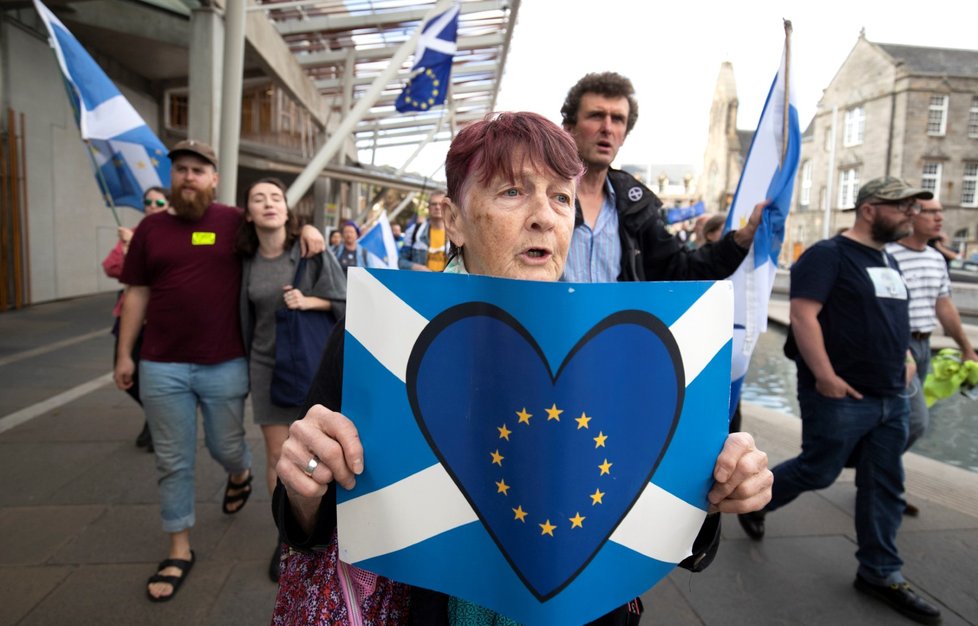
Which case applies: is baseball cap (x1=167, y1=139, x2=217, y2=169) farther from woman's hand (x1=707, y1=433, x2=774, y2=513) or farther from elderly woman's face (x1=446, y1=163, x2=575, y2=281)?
woman's hand (x1=707, y1=433, x2=774, y2=513)

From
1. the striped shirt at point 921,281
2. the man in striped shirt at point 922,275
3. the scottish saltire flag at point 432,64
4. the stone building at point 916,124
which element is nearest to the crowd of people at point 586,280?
the man in striped shirt at point 922,275

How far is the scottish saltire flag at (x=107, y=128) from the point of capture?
479cm

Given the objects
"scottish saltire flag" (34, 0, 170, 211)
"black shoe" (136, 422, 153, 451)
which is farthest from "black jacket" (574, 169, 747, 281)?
"scottish saltire flag" (34, 0, 170, 211)

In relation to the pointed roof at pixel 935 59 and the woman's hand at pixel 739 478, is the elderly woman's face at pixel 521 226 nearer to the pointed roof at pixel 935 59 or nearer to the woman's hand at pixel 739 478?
the woman's hand at pixel 739 478

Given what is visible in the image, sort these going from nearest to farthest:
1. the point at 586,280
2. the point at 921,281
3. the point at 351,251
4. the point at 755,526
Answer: the point at 586,280 < the point at 755,526 < the point at 921,281 < the point at 351,251

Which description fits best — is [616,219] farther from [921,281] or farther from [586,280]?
[921,281]

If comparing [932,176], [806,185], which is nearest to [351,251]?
[932,176]

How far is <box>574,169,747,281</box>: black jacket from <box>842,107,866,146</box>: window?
50465 mm

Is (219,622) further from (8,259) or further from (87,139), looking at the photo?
(8,259)

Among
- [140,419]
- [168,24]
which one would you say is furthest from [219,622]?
[168,24]

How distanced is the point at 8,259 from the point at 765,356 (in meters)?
12.7

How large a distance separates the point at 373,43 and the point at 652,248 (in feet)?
65.2

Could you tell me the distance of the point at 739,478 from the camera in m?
1.07

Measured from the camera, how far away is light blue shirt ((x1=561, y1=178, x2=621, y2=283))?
2221mm
